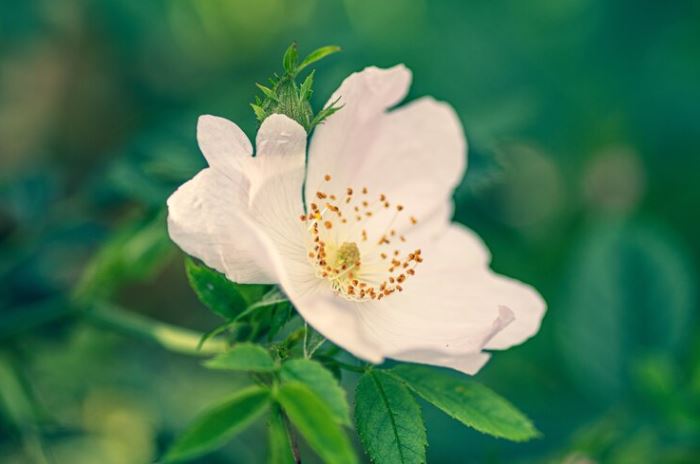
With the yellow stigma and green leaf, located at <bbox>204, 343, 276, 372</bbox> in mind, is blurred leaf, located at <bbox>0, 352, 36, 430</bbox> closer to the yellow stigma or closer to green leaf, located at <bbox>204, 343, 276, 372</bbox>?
the yellow stigma

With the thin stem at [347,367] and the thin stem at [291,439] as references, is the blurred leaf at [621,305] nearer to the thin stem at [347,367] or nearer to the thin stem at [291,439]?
the thin stem at [347,367]

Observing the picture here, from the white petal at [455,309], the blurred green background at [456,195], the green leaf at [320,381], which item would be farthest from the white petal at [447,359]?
the blurred green background at [456,195]

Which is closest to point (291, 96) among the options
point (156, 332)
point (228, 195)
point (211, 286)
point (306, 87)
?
point (306, 87)

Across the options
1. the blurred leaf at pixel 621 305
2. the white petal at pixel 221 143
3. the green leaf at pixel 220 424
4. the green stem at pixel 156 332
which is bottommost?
the blurred leaf at pixel 621 305

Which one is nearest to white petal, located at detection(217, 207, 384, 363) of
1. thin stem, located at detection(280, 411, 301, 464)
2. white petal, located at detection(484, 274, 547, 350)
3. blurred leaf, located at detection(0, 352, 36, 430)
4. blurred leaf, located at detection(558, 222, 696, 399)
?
thin stem, located at detection(280, 411, 301, 464)

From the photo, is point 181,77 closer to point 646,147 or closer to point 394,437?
point 646,147

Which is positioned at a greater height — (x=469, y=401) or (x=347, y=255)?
(x=347, y=255)

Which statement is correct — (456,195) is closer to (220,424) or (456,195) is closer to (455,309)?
(455,309)
